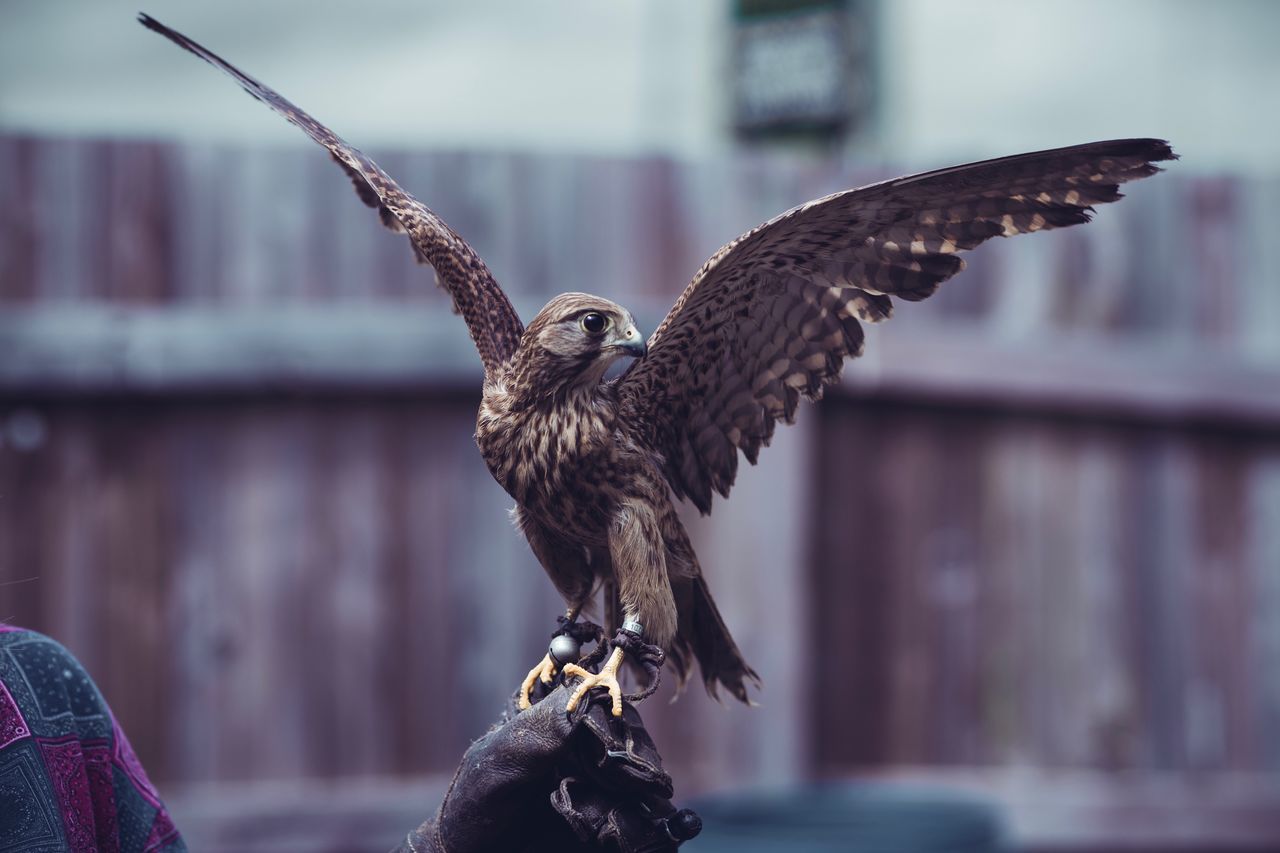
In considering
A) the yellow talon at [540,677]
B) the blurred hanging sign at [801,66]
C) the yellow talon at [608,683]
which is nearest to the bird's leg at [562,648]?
the yellow talon at [540,677]

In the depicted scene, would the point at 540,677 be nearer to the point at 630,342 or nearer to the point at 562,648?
the point at 562,648

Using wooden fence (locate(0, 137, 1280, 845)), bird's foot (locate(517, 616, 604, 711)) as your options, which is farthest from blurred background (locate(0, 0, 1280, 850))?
bird's foot (locate(517, 616, 604, 711))

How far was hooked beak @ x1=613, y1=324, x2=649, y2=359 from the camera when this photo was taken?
157 centimetres

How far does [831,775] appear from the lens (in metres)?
4.42

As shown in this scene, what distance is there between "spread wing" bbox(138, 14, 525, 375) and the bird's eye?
15 cm

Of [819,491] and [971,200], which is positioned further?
[819,491]

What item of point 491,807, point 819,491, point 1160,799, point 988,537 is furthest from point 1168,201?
point 491,807

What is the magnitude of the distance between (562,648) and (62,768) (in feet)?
2.20

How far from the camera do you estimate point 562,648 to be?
170 cm

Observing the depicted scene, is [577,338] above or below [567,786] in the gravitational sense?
above

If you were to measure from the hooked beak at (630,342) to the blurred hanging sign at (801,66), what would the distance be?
23.4ft

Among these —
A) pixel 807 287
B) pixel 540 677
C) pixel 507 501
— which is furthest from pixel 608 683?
pixel 507 501

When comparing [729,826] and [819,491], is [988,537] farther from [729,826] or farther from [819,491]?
[729,826]

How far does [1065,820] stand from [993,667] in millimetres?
588
